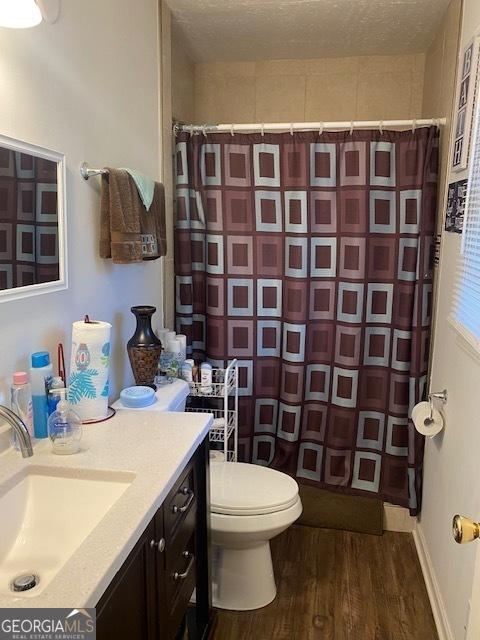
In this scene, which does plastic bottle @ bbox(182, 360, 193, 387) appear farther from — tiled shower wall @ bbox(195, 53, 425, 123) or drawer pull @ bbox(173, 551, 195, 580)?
tiled shower wall @ bbox(195, 53, 425, 123)

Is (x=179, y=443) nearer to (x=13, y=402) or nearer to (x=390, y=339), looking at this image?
(x=13, y=402)

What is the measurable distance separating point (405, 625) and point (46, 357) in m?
1.62

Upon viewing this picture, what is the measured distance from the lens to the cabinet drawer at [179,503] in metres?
1.30

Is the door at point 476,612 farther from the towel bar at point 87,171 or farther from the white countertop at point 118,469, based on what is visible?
the towel bar at point 87,171

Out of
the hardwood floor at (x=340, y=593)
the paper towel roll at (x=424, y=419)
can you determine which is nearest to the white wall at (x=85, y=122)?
the hardwood floor at (x=340, y=593)

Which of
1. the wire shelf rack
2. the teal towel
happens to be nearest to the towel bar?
the teal towel

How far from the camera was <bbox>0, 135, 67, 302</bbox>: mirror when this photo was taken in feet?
4.26

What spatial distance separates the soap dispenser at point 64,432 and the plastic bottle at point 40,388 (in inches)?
1.8

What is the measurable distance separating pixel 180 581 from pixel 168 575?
0.15 metres

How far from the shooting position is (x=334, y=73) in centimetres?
279

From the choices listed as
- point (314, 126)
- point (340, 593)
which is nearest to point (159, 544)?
point (340, 593)

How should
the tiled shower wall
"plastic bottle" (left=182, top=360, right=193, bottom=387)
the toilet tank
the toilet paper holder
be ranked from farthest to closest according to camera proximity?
the tiled shower wall, "plastic bottle" (left=182, top=360, right=193, bottom=387), the toilet paper holder, the toilet tank

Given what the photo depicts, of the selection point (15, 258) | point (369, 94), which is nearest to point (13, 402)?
point (15, 258)

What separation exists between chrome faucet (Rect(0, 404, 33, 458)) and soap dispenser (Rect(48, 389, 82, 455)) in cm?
9
